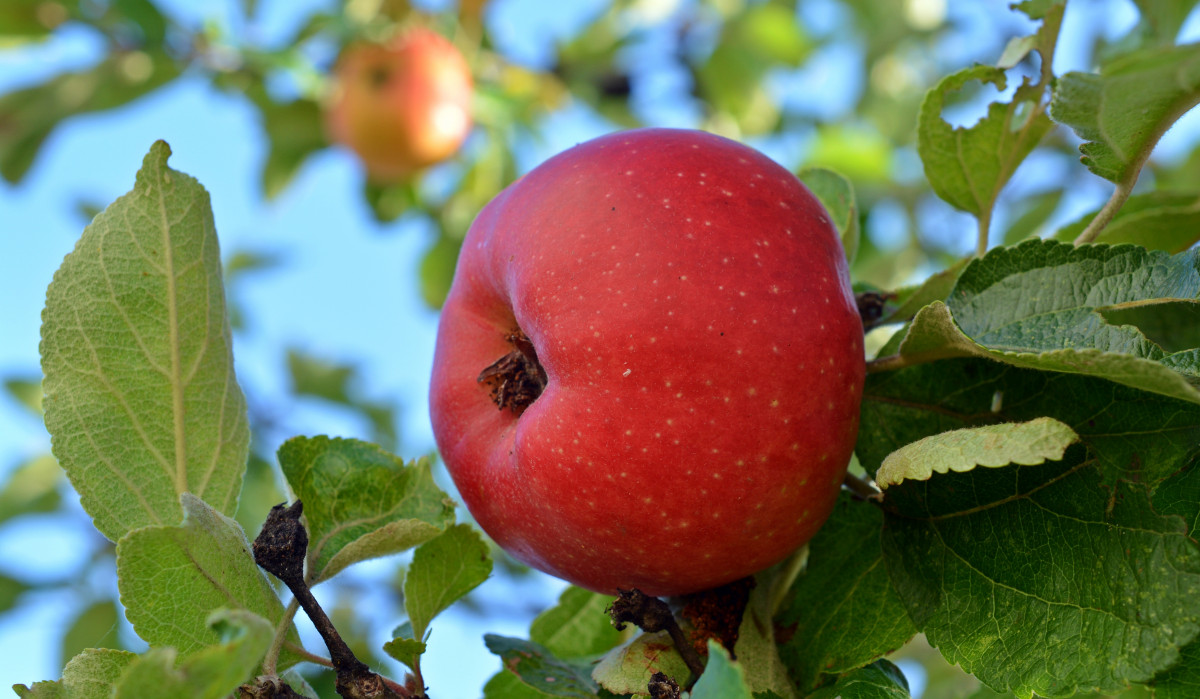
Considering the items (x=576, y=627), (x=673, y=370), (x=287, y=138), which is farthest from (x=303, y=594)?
(x=287, y=138)

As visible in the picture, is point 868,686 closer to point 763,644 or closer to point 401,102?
point 763,644

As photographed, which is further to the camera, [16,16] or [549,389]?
[16,16]

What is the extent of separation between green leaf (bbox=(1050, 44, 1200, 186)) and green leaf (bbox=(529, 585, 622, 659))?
84 cm

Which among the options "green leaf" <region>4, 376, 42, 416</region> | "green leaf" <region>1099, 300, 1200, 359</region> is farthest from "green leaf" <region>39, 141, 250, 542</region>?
"green leaf" <region>4, 376, 42, 416</region>

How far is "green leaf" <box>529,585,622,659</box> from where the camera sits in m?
1.30

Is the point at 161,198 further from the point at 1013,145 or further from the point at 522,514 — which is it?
the point at 1013,145

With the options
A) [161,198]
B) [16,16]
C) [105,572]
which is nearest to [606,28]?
[16,16]

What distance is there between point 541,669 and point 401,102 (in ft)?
7.88

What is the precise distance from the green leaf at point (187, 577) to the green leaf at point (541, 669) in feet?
0.84

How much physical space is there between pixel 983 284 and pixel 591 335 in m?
0.41

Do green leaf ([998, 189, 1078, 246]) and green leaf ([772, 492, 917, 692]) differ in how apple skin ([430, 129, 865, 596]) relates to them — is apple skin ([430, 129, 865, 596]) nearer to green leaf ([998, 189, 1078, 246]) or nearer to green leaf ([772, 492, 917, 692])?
green leaf ([772, 492, 917, 692])

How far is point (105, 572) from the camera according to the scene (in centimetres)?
328

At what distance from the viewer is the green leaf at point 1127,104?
737 mm

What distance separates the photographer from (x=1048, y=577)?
2.68 feet
